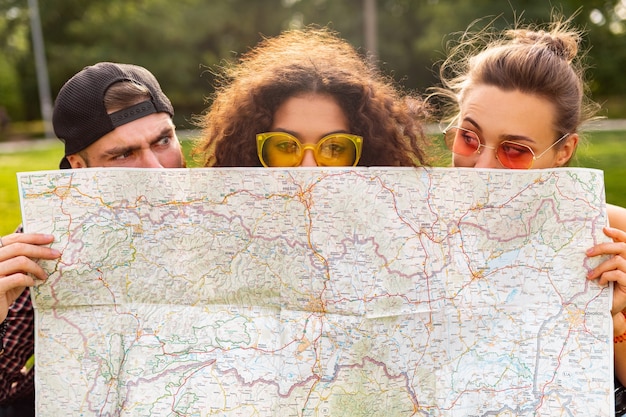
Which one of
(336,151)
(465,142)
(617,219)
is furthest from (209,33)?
(617,219)

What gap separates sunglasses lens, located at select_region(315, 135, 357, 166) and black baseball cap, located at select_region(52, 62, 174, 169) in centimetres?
72

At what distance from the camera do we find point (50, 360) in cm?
198

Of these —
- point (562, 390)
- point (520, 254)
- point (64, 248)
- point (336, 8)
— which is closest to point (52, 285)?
point (64, 248)

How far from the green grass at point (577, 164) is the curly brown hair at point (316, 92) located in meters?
0.95

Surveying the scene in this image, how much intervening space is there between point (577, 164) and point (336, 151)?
1507 millimetres

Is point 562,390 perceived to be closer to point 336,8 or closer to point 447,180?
point 447,180

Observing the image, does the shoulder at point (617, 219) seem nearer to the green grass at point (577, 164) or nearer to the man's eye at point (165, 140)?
the green grass at point (577, 164)

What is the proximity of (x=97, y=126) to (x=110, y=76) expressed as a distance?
8.6 inches

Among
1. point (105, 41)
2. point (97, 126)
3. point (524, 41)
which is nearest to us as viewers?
point (97, 126)

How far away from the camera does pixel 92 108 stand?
91.3 inches

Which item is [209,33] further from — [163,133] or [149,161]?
[149,161]

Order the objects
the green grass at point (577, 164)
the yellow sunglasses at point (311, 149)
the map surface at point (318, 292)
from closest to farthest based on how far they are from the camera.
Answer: the map surface at point (318, 292) < the yellow sunglasses at point (311, 149) < the green grass at point (577, 164)

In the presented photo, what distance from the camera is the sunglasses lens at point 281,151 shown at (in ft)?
7.00

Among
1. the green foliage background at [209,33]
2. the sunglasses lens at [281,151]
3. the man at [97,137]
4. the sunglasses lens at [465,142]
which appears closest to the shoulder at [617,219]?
the sunglasses lens at [465,142]
